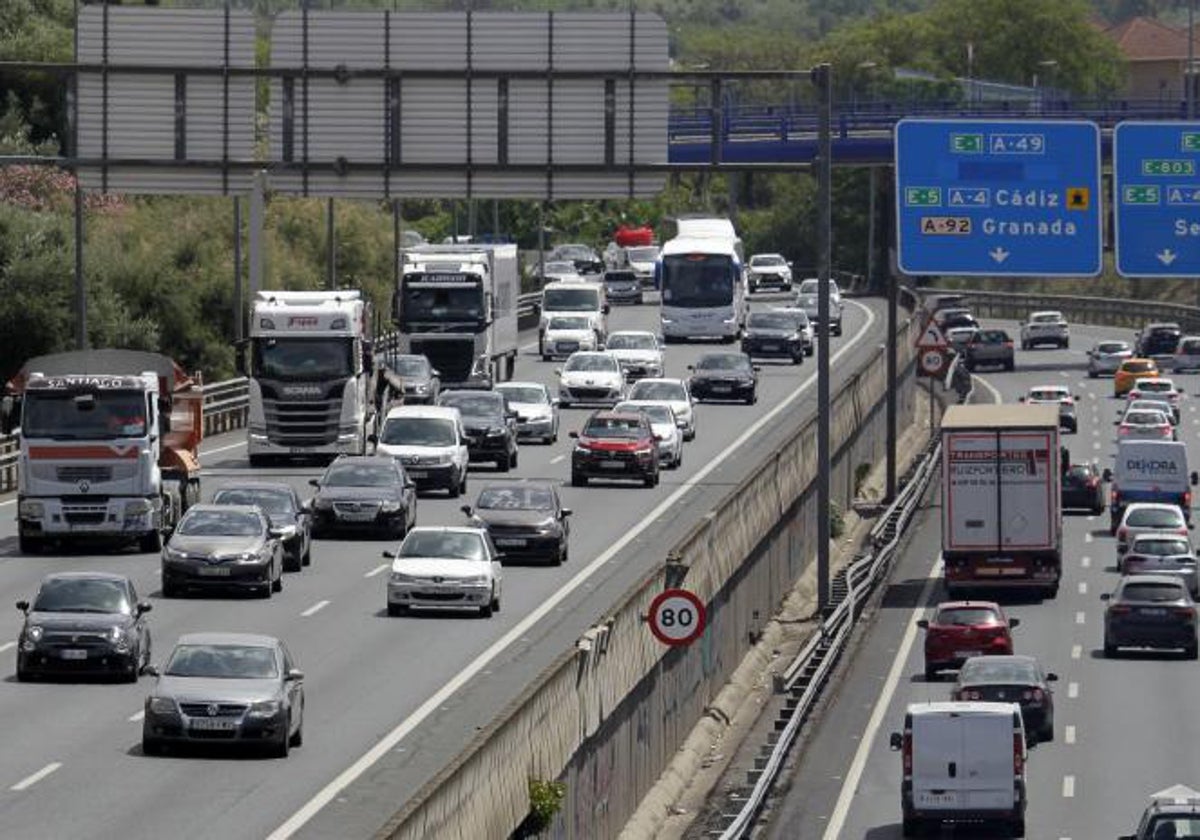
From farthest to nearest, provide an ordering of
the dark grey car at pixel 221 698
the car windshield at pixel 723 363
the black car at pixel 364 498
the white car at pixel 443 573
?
the car windshield at pixel 723 363
the black car at pixel 364 498
the white car at pixel 443 573
the dark grey car at pixel 221 698

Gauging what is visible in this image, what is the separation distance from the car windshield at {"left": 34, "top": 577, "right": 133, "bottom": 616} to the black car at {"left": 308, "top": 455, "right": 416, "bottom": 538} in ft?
52.1

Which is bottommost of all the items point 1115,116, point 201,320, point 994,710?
point 994,710

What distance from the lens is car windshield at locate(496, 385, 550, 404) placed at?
240 feet

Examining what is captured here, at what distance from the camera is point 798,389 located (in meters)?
90.1

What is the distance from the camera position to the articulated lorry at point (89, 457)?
49562mm

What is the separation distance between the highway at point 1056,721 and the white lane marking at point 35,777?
36.2ft

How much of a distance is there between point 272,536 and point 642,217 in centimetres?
13839

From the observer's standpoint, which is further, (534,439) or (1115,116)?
(1115,116)

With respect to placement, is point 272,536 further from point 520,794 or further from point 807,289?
point 807,289

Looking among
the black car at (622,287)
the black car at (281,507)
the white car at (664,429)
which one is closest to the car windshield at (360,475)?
the black car at (281,507)

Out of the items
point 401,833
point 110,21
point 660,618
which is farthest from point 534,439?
point 401,833

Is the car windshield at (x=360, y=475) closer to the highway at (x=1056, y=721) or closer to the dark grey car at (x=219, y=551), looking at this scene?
the dark grey car at (x=219, y=551)

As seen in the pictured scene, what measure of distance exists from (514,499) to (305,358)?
34.1 ft

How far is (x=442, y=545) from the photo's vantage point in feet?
152
